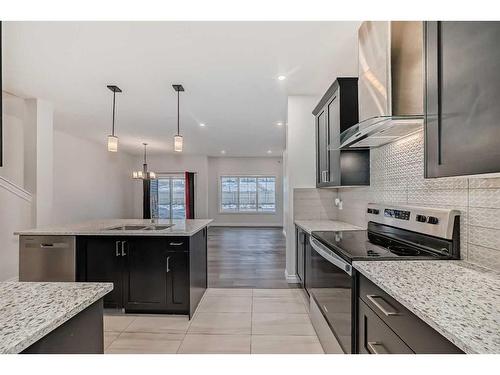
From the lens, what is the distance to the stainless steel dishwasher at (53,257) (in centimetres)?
282

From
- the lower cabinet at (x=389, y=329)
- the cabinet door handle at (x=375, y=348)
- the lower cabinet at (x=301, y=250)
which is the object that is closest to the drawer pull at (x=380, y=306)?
the lower cabinet at (x=389, y=329)

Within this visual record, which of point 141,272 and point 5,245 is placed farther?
point 5,245

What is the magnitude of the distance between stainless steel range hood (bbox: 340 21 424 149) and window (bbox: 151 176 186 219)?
9.05 meters

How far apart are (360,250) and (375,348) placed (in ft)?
2.02

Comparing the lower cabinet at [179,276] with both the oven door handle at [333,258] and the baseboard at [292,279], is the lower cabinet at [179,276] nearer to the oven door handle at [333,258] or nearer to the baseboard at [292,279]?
the oven door handle at [333,258]

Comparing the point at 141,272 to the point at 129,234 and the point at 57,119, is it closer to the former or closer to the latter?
the point at 129,234

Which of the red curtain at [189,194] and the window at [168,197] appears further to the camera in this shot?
the window at [168,197]

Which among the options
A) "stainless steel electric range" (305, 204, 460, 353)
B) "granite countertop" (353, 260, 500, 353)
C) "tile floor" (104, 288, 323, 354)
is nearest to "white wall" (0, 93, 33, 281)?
"tile floor" (104, 288, 323, 354)

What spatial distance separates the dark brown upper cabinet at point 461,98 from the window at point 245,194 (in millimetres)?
9404

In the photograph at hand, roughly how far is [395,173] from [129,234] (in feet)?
8.32

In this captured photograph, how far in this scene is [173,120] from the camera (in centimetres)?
536
